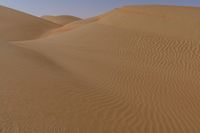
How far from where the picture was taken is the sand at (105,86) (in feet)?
14.2

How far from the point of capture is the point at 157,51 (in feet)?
34.8

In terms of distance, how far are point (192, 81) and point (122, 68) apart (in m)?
2.35

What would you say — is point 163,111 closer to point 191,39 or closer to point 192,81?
point 192,81

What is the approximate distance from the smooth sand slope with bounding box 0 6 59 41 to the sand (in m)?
8.09

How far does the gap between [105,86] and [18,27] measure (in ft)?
56.9

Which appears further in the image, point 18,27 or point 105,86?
point 18,27

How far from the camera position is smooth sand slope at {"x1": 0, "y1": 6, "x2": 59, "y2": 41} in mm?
19111

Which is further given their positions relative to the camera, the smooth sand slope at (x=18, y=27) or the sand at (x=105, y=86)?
the smooth sand slope at (x=18, y=27)

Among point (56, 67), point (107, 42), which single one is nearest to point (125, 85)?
point (56, 67)

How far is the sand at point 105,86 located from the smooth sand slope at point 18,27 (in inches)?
319

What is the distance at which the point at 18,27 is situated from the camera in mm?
21531

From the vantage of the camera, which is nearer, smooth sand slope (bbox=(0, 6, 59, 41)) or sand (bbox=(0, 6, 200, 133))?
sand (bbox=(0, 6, 200, 133))

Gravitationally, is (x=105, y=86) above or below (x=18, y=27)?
below

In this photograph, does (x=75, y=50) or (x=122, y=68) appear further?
(x=75, y=50)
